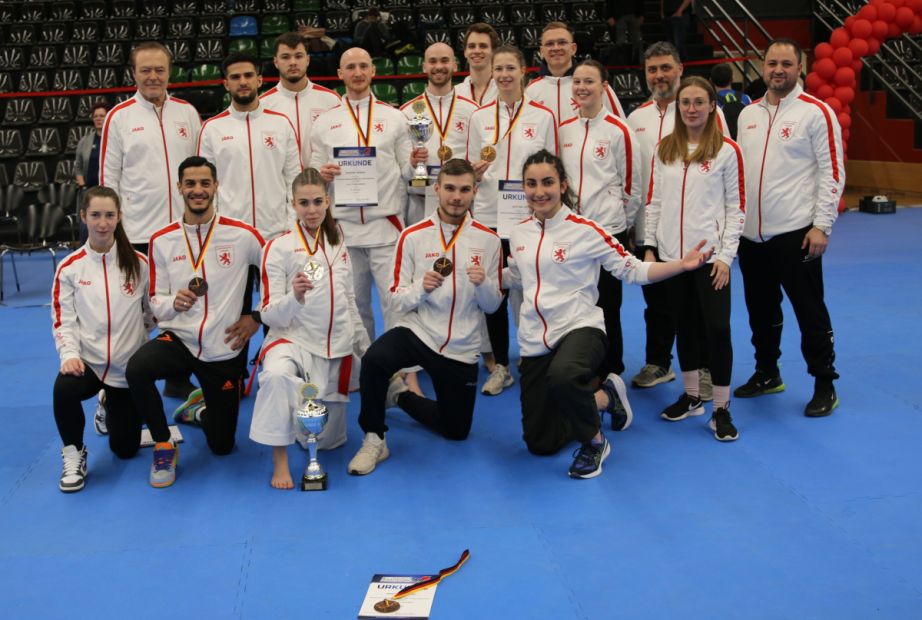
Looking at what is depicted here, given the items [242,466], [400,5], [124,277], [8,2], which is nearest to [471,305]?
[242,466]

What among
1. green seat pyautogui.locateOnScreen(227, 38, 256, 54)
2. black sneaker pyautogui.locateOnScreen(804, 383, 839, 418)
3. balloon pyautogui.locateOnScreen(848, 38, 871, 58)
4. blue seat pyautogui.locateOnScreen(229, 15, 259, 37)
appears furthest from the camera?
blue seat pyautogui.locateOnScreen(229, 15, 259, 37)

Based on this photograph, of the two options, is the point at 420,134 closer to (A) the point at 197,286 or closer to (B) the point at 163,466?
(A) the point at 197,286

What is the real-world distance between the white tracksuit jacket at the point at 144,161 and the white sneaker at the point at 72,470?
55.9 inches

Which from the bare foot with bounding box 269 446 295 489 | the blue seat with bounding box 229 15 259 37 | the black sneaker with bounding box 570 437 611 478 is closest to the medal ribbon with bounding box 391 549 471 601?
the black sneaker with bounding box 570 437 611 478

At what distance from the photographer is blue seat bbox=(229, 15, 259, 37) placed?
13766 millimetres

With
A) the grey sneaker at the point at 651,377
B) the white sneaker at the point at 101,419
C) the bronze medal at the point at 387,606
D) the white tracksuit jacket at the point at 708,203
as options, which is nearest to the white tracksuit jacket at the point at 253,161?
the white sneaker at the point at 101,419

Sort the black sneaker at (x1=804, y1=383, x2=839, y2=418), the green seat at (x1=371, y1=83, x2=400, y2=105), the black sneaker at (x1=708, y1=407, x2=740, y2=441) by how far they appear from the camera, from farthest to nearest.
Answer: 1. the green seat at (x1=371, y1=83, x2=400, y2=105)
2. the black sneaker at (x1=804, y1=383, x2=839, y2=418)
3. the black sneaker at (x1=708, y1=407, x2=740, y2=441)

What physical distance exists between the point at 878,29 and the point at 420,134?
9352mm

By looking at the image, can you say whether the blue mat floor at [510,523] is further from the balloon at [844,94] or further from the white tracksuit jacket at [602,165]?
the balloon at [844,94]

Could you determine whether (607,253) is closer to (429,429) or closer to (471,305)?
(471,305)

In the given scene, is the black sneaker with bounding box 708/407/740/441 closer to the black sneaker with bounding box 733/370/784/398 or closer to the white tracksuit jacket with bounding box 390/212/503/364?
the black sneaker with bounding box 733/370/784/398

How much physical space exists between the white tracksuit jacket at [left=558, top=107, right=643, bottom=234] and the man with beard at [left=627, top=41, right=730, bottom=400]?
5.6 inches

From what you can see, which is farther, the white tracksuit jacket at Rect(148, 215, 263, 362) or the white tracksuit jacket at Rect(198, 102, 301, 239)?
the white tracksuit jacket at Rect(198, 102, 301, 239)

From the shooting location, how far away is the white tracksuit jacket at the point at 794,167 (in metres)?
4.90
